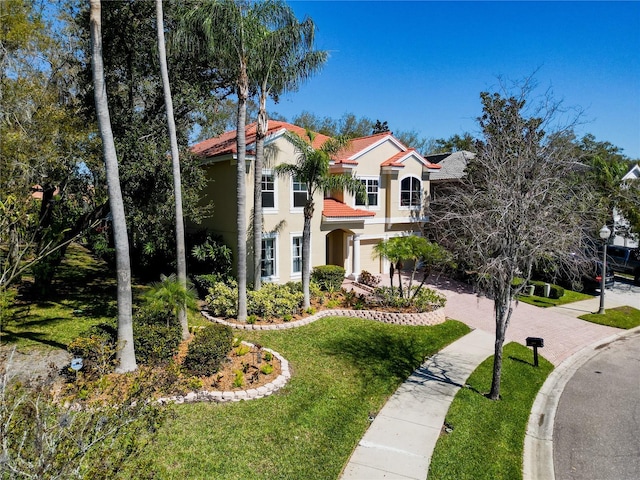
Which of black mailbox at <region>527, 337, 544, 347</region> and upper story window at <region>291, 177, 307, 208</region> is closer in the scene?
black mailbox at <region>527, 337, 544, 347</region>

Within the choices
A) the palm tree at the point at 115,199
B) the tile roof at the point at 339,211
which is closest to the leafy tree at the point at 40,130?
the palm tree at the point at 115,199

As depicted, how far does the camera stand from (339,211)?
21.4 m

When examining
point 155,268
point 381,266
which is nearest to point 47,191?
point 155,268

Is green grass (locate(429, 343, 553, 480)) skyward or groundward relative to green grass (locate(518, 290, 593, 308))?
groundward

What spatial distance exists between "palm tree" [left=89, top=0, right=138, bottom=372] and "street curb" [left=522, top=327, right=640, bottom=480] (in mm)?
9136

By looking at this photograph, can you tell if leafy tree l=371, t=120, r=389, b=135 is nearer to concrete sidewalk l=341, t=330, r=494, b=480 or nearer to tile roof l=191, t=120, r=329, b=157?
tile roof l=191, t=120, r=329, b=157

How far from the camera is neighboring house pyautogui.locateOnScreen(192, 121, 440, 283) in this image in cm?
1900

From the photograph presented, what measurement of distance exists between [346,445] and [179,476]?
10.5 ft

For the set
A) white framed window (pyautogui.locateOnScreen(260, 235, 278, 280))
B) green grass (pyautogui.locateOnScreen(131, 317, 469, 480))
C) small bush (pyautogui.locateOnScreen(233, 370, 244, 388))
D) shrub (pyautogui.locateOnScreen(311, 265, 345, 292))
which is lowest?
green grass (pyautogui.locateOnScreen(131, 317, 469, 480))

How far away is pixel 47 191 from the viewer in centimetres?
1680

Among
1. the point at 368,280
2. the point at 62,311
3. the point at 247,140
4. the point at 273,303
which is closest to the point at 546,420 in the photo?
the point at 273,303

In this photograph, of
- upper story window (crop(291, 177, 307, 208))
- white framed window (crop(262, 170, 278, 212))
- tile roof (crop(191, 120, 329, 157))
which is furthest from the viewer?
upper story window (crop(291, 177, 307, 208))

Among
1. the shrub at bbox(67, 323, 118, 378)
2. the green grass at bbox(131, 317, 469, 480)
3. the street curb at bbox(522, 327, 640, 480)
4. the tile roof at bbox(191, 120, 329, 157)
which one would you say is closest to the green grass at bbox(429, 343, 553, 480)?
the street curb at bbox(522, 327, 640, 480)

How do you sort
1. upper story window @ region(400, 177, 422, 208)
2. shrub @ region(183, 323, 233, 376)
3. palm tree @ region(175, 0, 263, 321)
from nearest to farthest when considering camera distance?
shrub @ region(183, 323, 233, 376) → palm tree @ region(175, 0, 263, 321) → upper story window @ region(400, 177, 422, 208)
